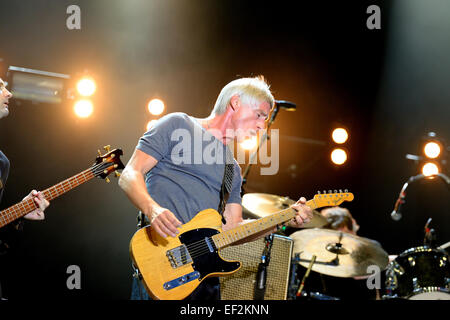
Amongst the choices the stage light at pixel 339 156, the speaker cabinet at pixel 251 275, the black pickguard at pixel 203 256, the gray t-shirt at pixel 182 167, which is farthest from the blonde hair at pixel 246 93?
the stage light at pixel 339 156

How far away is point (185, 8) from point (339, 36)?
8.15ft

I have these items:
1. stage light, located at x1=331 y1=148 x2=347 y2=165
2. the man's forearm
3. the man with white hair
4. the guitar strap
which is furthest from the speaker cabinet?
stage light, located at x1=331 y1=148 x2=347 y2=165

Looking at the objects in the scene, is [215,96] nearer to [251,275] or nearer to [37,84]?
[37,84]

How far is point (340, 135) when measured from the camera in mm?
6363

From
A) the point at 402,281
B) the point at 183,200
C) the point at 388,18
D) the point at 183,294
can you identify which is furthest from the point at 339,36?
the point at 183,294

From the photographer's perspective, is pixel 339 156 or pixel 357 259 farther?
pixel 339 156

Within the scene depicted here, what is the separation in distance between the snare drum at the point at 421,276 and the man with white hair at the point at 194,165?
2316 millimetres

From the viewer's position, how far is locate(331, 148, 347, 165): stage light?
20.7 ft

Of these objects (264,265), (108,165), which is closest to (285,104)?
(264,265)

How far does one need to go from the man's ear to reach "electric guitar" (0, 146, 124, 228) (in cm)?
132

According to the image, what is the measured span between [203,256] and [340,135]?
4474mm

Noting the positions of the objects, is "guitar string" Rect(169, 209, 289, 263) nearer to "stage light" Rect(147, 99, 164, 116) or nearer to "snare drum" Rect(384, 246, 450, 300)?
"snare drum" Rect(384, 246, 450, 300)

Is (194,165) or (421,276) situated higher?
(194,165)

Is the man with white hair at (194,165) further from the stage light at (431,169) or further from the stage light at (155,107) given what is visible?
the stage light at (431,169)
